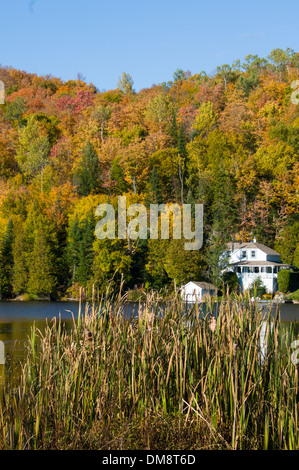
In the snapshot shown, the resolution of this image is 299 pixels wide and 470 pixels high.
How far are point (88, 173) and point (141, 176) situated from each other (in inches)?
209

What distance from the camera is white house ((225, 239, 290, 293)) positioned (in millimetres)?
52031

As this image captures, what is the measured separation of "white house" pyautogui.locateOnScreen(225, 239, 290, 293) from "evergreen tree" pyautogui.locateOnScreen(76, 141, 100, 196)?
650 inches

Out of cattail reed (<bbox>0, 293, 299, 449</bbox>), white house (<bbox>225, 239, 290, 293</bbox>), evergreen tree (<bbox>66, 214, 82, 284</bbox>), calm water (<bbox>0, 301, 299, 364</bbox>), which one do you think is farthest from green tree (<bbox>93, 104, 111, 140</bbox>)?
cattail reed (<bbox>0, 293, 299, 449</bbox>)

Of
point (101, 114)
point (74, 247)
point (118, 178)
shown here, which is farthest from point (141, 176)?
point (101, 114)

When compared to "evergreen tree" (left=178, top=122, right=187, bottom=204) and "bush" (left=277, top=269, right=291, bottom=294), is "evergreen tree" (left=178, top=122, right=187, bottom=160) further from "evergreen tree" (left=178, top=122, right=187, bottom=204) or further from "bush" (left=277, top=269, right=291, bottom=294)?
"bush" (left=277, top=269, right=291, bottom=294)

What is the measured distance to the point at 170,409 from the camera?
738cm

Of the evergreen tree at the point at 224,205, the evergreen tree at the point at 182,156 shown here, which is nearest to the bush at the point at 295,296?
the evergreen tree at the point at 224,205

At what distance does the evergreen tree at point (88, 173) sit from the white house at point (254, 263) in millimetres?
16518

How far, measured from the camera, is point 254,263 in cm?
5216

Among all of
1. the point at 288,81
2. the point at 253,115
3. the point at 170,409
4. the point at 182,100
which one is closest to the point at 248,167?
the point at 253,115
